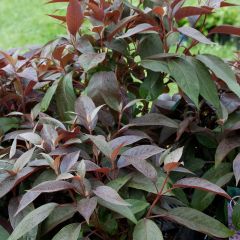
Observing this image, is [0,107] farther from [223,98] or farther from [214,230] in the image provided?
[214,230]

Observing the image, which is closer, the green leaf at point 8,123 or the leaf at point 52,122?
the leaf at point 52,122

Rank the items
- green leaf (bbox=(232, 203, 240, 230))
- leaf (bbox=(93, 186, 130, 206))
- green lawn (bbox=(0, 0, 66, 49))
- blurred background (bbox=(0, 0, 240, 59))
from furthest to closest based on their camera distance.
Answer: green lawn (bbox=(0, 0, 66, 49)) < blurred background (bbox=(0, 0, 240, 59)) < green leaf (bbox=(232, 203, 240, 230)) < leaf (bbox=(93, 186, 130, 206))

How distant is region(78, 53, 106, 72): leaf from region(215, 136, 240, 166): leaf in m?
0.34

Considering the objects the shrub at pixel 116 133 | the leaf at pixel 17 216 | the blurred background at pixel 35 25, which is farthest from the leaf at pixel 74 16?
the blurred background at pixel 35 25

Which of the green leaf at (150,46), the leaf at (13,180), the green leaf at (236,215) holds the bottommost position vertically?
the green leaf at (236,215)

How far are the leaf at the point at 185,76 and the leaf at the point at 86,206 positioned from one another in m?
0.35

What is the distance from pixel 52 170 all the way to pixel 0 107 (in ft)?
1.39

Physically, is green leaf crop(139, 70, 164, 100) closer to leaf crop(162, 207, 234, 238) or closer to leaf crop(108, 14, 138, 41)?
leaf crop(108, 14, 138, 41)

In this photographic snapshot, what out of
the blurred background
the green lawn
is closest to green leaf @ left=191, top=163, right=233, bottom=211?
the blurred background

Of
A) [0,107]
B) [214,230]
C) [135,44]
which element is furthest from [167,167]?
[0,107]

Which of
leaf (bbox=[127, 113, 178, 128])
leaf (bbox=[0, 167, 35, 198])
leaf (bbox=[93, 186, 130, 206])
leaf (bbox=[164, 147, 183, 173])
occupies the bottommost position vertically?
leaf (bbox=[127, 113, 178, 128])

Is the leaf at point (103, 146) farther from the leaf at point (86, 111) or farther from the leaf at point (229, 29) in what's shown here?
the leaf at point (229, 29)

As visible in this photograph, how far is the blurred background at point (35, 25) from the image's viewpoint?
5.02 meters

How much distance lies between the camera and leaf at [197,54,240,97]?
1216 mm
